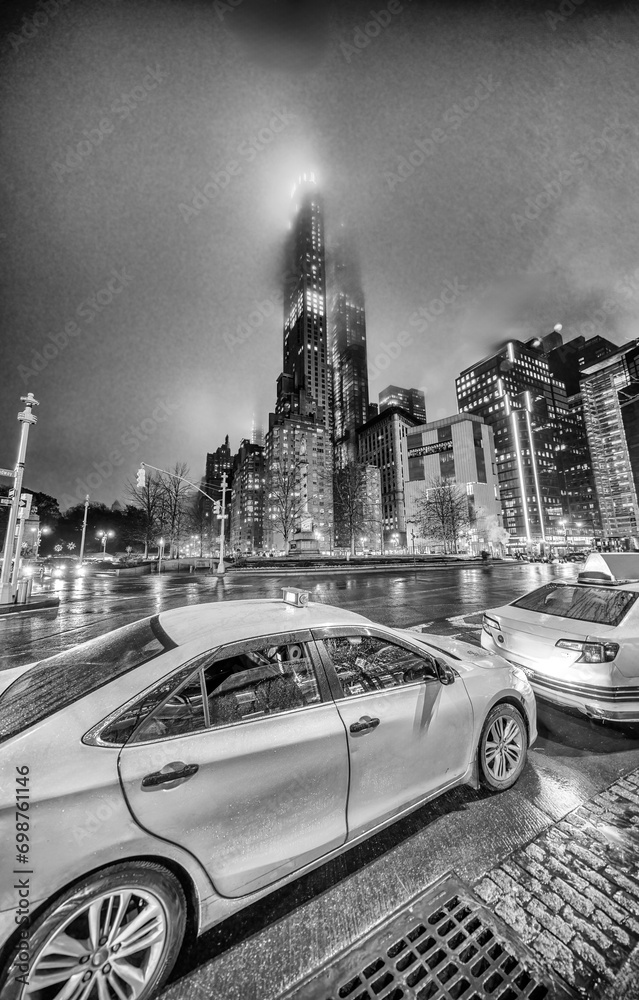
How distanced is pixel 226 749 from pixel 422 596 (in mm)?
14524

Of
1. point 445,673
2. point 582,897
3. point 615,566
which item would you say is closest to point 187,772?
point 445,673

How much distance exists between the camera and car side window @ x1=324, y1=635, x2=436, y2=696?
275cm

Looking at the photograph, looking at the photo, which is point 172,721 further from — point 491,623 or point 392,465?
point 392,465

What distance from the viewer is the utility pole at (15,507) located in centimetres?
1308

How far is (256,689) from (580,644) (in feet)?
11.8

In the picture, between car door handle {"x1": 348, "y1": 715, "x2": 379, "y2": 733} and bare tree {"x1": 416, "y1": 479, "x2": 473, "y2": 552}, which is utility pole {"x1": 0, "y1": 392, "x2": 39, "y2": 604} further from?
bare tree {"x1": 416, "y1": 479, "x2": 473, "y2": 552}

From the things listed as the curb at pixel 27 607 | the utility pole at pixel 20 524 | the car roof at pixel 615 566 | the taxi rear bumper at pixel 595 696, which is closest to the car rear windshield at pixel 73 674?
the taxi rear bumper at pixel 595 696

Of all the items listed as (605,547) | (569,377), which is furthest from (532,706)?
(569,377)

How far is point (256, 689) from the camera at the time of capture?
2.47 meters

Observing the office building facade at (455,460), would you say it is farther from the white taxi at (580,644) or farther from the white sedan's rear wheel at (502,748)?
the white sedan's rear wheel at (502,748)

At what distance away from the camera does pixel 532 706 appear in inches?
Answer: 134

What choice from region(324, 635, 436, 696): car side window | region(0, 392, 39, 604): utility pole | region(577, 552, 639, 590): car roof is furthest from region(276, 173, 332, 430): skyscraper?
region(324, 635, 436, 696): car side window

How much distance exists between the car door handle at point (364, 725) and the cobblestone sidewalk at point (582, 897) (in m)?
1.06

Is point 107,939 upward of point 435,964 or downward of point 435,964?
upward
